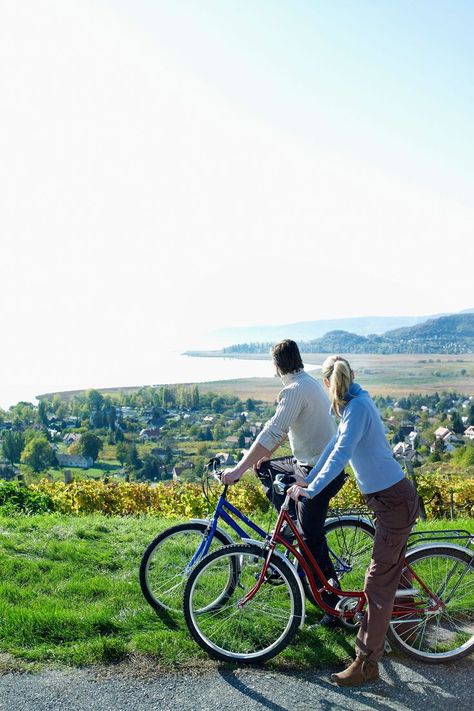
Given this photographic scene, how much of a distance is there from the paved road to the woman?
18 cm

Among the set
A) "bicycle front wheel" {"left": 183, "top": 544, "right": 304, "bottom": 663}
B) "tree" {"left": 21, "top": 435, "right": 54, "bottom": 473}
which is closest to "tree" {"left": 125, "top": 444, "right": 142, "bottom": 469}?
"tree" {"left": 21, "top": 435, "right": 54, "bottom": 473}

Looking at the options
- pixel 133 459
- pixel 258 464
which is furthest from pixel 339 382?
pixel 133 459

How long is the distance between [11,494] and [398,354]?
47.5 metres

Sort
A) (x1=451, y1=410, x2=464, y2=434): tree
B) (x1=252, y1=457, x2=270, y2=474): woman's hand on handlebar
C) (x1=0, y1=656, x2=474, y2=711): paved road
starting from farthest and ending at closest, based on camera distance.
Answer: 1. (x1=451, y1=410, x2=464, y2=434): tree
2. (x1=252, y1=457, x2=270, y2=474): woman's hand on handlebar
3. (x1=0, y1=656, x2=474, y2=711): paved road

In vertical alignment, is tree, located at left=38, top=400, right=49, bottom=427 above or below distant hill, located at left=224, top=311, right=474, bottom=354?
below

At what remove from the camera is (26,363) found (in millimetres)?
74438

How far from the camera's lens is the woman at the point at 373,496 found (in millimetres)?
3877

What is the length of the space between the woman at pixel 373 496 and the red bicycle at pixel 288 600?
321 mm

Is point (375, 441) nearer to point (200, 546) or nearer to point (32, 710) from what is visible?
point (200, 546)

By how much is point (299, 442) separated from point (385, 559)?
3.61 feet

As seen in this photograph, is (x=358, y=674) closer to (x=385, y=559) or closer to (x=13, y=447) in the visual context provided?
(x=385, y=559)

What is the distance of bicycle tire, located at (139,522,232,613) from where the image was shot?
467 centimetres

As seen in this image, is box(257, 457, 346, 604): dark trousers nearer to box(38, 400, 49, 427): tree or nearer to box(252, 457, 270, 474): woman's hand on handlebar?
box(252, 457, 270, 474): woman's hand on handlebar

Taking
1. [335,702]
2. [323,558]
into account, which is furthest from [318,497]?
[335,702]
